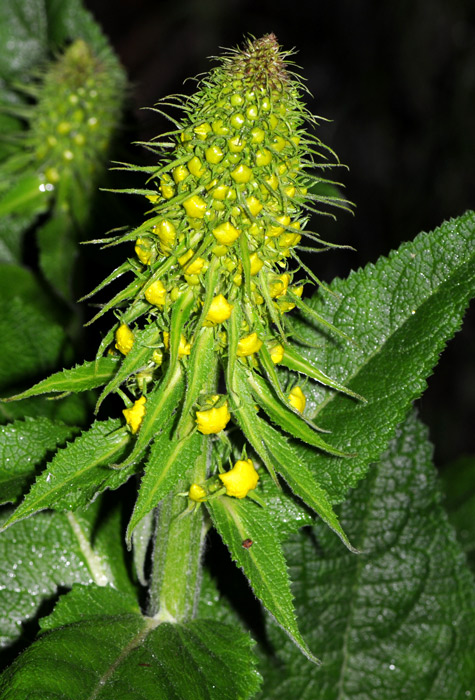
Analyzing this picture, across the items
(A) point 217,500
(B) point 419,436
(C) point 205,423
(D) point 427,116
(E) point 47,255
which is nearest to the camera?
(C) point 205,423

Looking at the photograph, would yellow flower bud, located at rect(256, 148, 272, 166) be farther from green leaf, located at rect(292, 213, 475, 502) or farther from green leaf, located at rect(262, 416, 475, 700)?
green leaf, located at rect(262, 416, 475, 700)

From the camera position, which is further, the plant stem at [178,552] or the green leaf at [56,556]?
the green leaf at [56,556]

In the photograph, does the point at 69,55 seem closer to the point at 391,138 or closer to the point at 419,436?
the point at 419,436

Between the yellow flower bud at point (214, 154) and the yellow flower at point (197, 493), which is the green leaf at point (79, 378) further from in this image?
the yellow flower bud at point (214, 154)

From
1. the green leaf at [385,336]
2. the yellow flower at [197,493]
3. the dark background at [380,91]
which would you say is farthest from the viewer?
the dark background at [380,91]

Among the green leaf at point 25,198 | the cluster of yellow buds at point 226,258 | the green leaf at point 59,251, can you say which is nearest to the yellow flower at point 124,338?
the cluster of yellow buds at point 226,258

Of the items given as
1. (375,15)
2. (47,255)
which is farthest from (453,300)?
(375,15)

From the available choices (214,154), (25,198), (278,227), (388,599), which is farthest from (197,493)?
(25,198)
